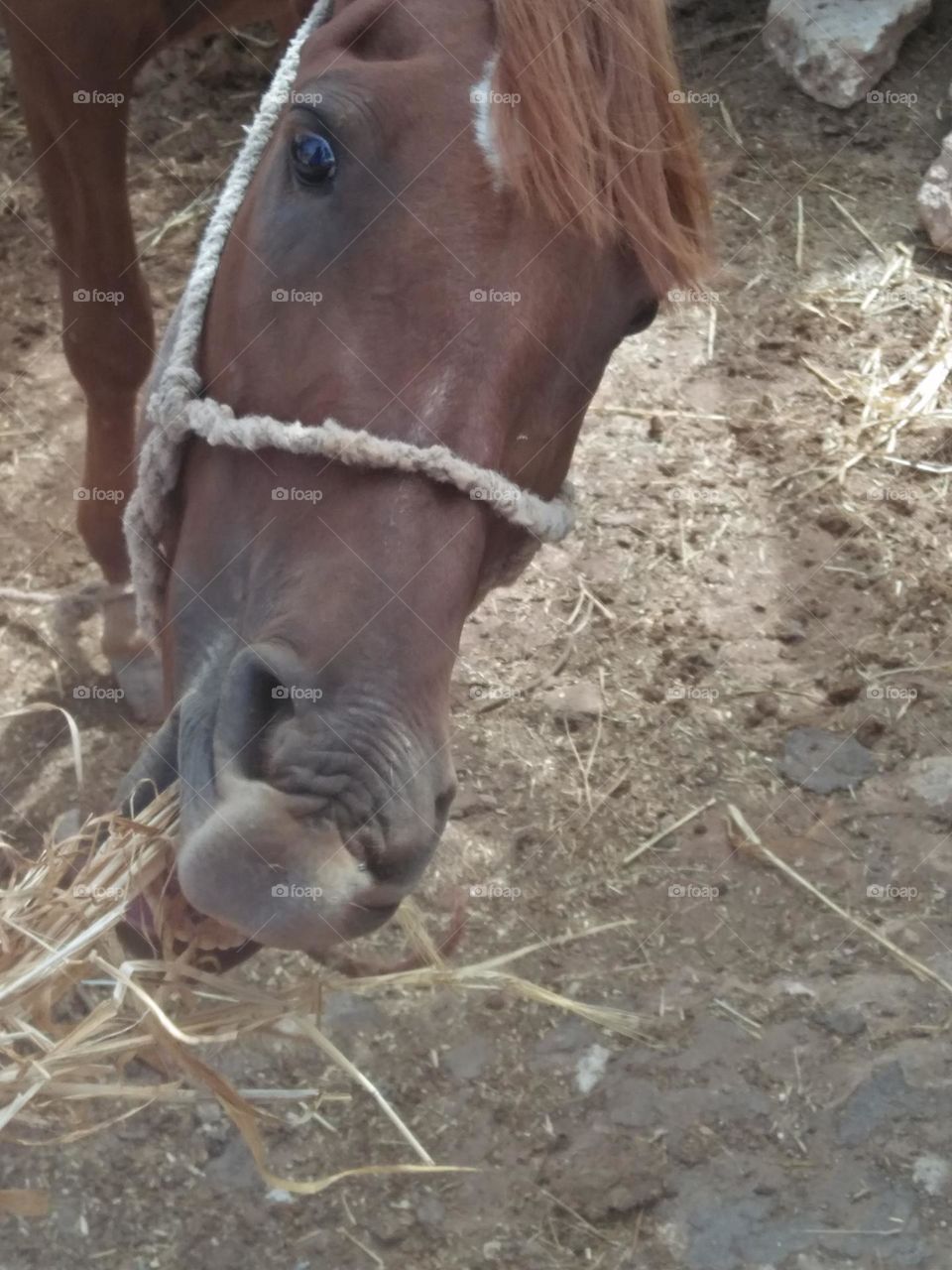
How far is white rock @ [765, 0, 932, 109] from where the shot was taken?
405 centimetres

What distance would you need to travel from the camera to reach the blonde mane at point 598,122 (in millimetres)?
1432

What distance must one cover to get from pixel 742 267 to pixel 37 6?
90.5 inches

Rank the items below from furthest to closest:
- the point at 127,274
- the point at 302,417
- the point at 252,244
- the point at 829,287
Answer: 1. the point at 829,287
2. the point at 127,274
3. the point at 252,244
4. the point at 302,417

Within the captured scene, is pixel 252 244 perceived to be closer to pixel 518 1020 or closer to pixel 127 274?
pixel 127 274

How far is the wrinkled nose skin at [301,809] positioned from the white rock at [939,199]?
3.23m

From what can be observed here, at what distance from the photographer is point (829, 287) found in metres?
3.80

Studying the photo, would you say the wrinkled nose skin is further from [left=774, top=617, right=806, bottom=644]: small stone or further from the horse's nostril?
[left=774, top=617, right=806, bottom=644]: small stone

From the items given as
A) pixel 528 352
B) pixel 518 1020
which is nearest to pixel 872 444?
pixel 518 1020

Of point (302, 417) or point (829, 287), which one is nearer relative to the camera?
point (302, 417)

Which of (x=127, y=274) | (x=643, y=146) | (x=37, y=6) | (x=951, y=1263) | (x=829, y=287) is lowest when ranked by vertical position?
(x=951, y=1263)

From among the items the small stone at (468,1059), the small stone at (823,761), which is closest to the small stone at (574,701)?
the small stone at (823,761)

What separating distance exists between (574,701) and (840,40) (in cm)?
263

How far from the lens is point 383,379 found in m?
1.40

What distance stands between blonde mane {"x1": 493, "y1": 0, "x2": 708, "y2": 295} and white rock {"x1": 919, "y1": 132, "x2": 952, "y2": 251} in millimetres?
2537
